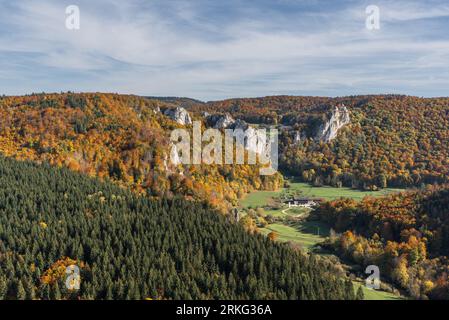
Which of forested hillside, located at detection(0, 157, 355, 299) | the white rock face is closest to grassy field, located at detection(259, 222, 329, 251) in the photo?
forested hillside, located at detection(0, 157, 355, 299)

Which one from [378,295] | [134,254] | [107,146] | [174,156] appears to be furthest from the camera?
[174,156]

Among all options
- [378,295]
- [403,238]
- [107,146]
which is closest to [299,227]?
[403,238]

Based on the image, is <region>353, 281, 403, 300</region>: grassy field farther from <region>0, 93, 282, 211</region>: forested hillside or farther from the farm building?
the farm building

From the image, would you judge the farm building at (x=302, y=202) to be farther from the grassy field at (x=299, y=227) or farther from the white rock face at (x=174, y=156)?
the white rock face at (x=174, y=156)

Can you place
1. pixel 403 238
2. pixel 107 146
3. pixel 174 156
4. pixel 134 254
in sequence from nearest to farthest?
pixel 134 254, pixel 403 238, pixel 107 146, pixel 174 156

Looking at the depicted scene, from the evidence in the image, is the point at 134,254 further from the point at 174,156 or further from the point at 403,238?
the point at 174,156
